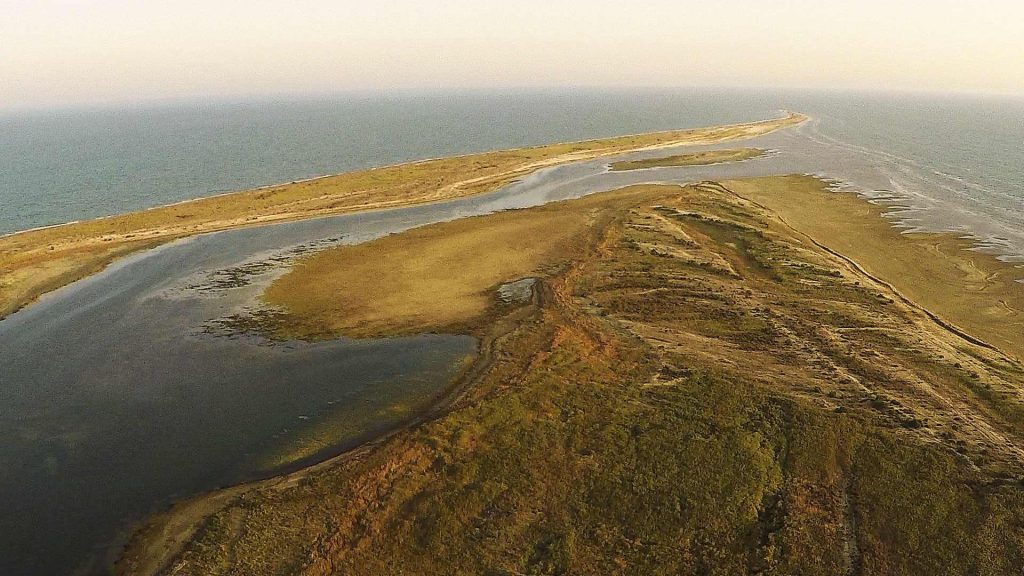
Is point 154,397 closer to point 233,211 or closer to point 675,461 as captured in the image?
point 675,461

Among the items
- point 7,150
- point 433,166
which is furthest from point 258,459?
point 7,150

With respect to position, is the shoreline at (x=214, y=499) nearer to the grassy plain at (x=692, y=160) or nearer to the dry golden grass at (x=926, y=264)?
the dry golden grass at (x=926, y=264)

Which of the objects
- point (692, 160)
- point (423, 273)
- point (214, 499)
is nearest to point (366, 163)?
point (692, 160)

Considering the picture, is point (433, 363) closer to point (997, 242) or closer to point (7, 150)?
point (997, 242)

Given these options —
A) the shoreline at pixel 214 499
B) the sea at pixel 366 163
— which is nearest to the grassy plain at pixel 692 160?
the sea at pixel 366 163

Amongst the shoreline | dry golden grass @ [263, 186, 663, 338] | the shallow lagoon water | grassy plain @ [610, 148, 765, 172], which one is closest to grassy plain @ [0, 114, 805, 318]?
the shallow lagoon water
